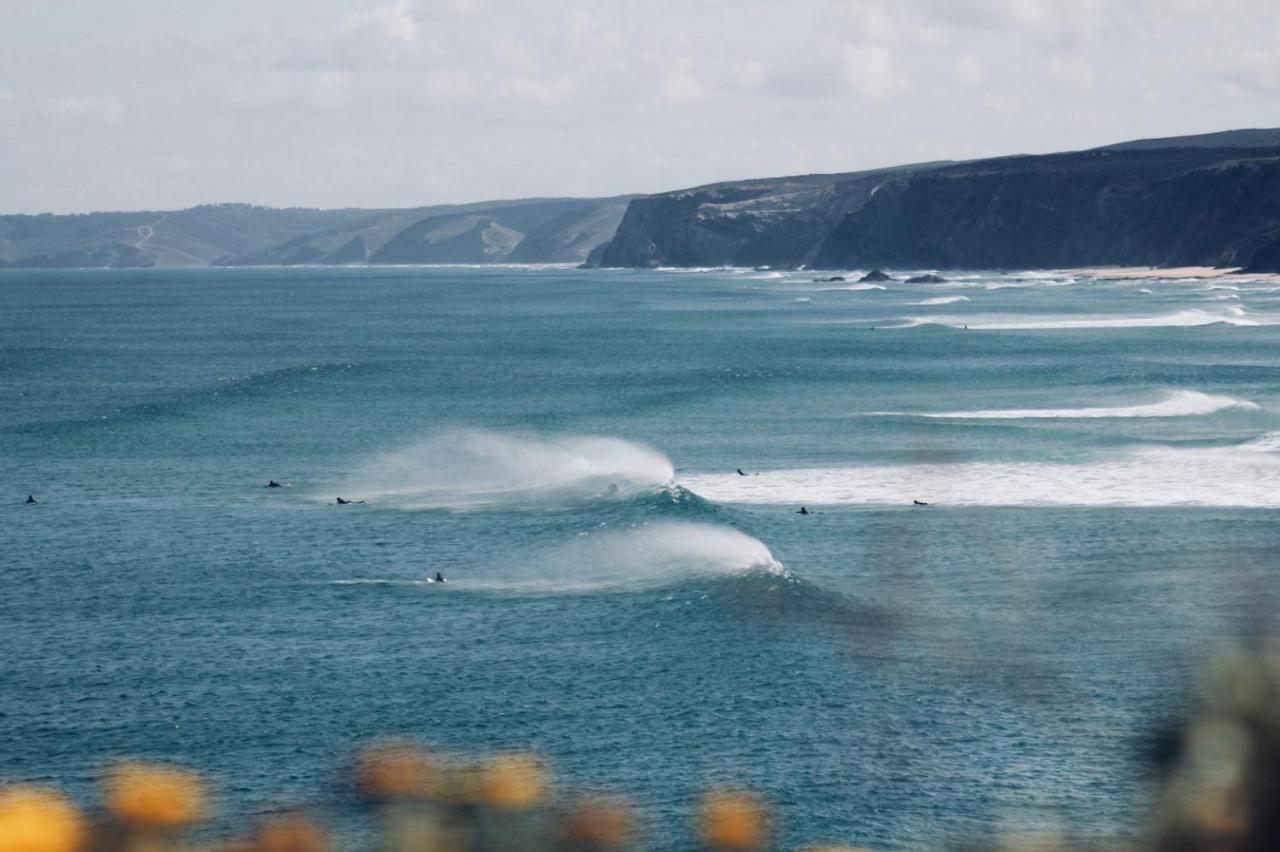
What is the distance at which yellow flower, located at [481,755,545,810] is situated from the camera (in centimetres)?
475

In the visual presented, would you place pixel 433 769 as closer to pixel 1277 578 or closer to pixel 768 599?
pixel 768 599

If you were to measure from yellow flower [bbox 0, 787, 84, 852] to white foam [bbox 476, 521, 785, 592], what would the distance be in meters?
42.5

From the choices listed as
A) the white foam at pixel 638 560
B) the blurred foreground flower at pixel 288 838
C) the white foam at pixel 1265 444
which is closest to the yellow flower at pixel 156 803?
the blurred foreground flower at pixel 288 838

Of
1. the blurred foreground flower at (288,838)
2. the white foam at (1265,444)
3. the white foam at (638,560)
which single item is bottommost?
the white foam at (638,560)

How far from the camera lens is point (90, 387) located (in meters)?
112

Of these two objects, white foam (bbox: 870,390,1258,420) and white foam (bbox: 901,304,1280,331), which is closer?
white foam (bbox: 870,390,1258,420)

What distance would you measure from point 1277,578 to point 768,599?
13.3 metres

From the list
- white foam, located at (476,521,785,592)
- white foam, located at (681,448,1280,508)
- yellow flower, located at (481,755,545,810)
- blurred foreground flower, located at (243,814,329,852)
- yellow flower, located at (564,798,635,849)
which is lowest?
white foam, located at (476,521,785,592)

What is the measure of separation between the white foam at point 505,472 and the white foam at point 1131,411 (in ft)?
61.3

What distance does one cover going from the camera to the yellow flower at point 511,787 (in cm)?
475

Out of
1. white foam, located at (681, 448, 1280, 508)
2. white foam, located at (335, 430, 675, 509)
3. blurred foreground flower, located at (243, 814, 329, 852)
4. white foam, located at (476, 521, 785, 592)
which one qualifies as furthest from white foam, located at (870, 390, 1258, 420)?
blurred foreground flower, located at (243, 814, 329, 852)

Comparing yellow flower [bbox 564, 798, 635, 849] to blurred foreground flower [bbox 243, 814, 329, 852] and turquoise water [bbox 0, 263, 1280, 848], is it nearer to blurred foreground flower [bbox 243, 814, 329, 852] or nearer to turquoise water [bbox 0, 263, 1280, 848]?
blurred foreground flower [bbox 243, 814, 329, 852]

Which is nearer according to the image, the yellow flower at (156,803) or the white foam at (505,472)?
the yellow flower at (156,803)

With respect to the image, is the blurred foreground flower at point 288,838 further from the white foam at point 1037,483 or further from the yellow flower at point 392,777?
the white foam at point 1037,483
